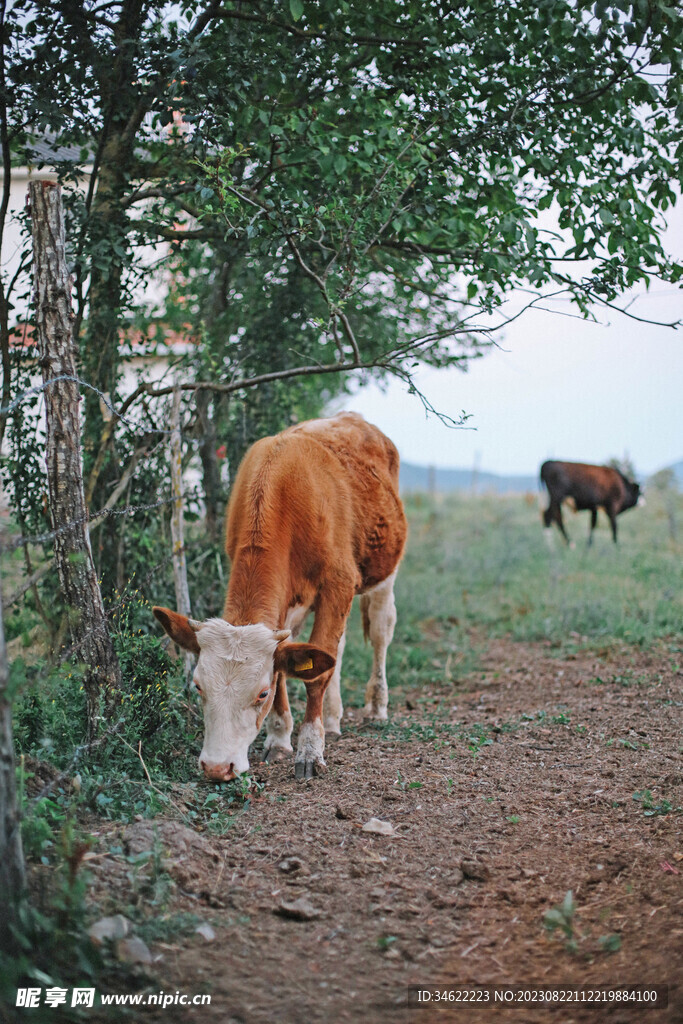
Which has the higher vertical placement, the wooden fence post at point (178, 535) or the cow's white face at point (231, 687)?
the wooden fence post at point (178, 535)

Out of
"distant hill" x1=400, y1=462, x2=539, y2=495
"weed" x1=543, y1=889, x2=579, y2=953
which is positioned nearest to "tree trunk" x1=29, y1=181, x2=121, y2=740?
"weed" x1=543, y1=889, x2=579, y2=953

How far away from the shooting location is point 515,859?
363cm

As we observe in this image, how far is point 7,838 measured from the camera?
254cm

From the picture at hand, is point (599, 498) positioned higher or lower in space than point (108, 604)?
higher

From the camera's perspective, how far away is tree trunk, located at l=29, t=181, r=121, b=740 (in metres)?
3.92

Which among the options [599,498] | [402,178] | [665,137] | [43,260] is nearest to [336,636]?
[43,260]

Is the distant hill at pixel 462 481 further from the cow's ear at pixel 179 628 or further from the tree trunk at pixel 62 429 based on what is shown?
the tree trunk at pixel 62 429

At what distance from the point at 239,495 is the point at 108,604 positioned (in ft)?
4.25

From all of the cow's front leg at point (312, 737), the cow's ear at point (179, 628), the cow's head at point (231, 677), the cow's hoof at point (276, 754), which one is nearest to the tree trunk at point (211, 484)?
the cow's hoof at point (276, 754)

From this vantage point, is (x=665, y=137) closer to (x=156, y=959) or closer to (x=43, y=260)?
(x=43, y=260)

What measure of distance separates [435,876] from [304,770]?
53.9 inches

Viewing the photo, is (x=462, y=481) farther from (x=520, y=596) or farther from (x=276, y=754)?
(x=276, y=754)

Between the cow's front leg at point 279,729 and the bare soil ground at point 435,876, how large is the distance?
0.26 m

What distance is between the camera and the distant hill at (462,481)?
90.7ft
